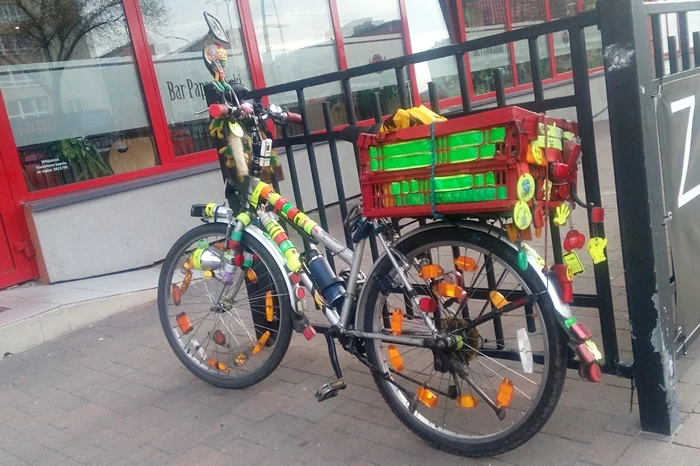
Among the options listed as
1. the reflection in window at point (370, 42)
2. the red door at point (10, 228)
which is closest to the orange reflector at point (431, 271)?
the red door at point (10, 228)

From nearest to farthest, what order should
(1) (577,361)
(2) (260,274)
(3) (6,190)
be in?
(1) (577,361)
(2) (260,274)
(3) (6,190)

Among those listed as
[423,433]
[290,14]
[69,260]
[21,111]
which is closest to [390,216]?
[423,433]

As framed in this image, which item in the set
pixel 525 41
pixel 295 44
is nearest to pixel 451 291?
pixel 295 44

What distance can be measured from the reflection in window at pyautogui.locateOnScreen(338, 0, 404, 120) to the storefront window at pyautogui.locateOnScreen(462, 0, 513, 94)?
5.82ft

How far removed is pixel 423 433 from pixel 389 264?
2.36 feet

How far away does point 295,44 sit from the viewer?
8.66m

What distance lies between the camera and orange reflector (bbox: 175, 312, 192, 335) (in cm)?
375

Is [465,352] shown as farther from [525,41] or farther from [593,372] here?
[525,41]

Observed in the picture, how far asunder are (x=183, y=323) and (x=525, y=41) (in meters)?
10.2

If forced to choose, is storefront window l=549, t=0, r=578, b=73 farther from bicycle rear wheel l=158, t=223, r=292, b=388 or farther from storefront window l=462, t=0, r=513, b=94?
bicycle rear wheel l=158, t=223, r=292, b=388

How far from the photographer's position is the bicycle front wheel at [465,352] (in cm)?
241

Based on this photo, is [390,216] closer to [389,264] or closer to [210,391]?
[389,264]

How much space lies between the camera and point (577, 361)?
260cm

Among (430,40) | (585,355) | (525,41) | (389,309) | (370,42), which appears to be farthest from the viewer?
(525,41)
